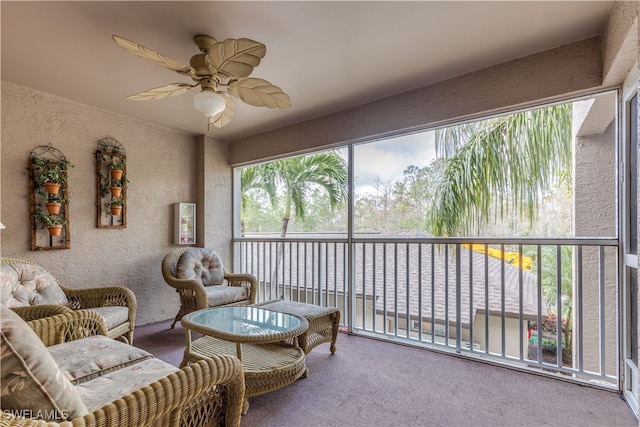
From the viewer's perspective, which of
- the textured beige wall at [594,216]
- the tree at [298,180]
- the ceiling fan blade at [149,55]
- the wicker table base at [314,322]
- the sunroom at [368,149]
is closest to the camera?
the ceiling fan blade at [149,55]

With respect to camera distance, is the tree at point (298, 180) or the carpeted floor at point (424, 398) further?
the tree at point (298, 180)

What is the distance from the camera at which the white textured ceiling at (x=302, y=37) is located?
1.90m

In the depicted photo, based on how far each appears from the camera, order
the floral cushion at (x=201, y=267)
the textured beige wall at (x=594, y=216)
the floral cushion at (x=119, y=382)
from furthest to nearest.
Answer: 1. the floral cushion at (x=201, y=267)
2. the textured beige wall at (x=594, y=216)
3. the floral cushion at (x=119, y=382)

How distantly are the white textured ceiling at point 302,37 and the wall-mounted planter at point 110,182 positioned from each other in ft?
2.03

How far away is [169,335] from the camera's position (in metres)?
3.28

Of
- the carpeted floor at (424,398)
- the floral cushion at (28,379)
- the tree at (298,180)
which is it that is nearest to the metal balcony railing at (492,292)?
the carpeted floor at (424,398)

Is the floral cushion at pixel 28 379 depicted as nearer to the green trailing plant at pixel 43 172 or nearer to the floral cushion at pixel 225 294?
the floral cushion at pixel 225 294

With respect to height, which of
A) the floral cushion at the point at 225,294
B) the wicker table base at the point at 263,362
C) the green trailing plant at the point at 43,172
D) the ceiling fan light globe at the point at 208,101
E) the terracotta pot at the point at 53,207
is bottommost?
the wicker table base at the point at 263,362

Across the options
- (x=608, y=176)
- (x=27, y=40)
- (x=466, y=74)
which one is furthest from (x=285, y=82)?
(x=608, y=176)

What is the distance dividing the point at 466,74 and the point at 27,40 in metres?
Answer: 3.29

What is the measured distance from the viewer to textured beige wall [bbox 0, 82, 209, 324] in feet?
9.27

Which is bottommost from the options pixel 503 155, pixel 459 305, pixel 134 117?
pixel 459 305

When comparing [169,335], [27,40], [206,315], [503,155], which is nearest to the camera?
[27,40]

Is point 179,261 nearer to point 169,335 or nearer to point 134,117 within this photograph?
point 169,335
